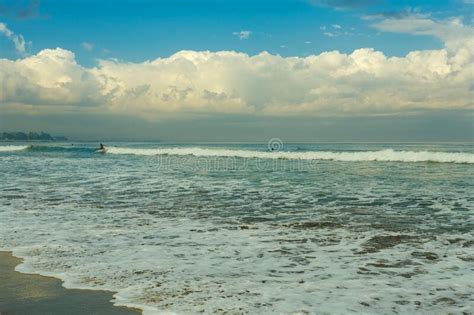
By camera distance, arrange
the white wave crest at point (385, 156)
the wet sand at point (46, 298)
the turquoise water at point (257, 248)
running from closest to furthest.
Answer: the wet sand at point (46, 298) < the turquoise water at point (257, 248) < the white wave crest at point (385, 156)

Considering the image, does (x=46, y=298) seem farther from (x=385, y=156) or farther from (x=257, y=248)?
(x=385, y=156)

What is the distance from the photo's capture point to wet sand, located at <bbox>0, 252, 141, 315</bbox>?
167 inches

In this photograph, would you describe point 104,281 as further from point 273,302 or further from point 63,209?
point 63,209

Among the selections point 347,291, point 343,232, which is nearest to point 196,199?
point 343,232

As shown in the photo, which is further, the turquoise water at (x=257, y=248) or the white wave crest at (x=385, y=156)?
the white wave crest at (x=385, y=156)

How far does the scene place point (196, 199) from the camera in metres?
12.8

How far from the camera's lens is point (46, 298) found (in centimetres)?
457

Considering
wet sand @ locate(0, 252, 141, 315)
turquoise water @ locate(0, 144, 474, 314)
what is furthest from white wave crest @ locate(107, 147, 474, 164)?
wet sand @ locate(0, 252, 141, 315)

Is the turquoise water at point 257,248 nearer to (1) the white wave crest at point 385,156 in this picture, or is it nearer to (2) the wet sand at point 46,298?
(2) the wet sand at point 46,298

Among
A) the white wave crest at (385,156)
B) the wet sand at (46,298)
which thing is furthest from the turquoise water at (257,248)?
the white wave crest at (385,156)

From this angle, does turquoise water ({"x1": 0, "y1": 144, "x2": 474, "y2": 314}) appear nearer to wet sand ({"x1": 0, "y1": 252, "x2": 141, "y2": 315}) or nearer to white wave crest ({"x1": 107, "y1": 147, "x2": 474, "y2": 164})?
wet sand ({"x1": 0, "y1": 252, "x2": 141, "y2": 315})

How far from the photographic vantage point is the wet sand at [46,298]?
13.9ft

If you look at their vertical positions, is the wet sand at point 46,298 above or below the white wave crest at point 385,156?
below

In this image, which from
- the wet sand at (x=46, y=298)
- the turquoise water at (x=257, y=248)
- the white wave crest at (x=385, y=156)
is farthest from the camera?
the white wave crest at (x=385, y=156)
